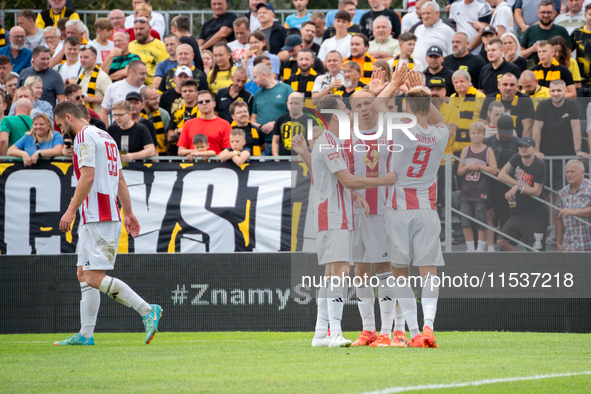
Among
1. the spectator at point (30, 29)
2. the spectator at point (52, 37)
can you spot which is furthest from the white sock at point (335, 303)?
the spectator at point (30, 29)

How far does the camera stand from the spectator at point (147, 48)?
14.7 m

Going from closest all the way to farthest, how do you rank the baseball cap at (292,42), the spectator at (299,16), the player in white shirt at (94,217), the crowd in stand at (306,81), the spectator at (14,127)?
the player in white shirt at (94,217) < the crowd in stand at (306,81) < the spectator at (14,127) < the baseball cap at (292,42) < the spectator at (299,16)

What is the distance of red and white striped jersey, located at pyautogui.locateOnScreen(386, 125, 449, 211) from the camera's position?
706cm

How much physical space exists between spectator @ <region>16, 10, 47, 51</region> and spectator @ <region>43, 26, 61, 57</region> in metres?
0.72

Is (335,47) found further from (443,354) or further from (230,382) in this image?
(230,382)

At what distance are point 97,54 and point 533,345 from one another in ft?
34.6

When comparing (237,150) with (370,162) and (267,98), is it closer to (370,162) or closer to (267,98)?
(267,98)

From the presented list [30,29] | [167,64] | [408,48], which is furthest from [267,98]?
[30,29]

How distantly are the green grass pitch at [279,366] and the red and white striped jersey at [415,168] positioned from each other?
4.60 ft

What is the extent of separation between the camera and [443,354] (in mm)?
6555

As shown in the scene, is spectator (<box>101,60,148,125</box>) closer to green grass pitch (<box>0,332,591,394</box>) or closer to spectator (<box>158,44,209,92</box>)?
spectator (<box>158,44,209,92</box>)

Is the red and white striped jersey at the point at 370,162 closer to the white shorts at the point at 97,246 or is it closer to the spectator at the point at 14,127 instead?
the white shorts at the point at 97,246

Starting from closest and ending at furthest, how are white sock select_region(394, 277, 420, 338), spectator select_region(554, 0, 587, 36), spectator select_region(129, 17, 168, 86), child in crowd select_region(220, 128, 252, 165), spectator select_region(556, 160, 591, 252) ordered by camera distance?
1. white sock select_region(394, 277, 420, 338)
2. spectator select_region(556, 160, 591, 252)
3. child in crowd select_region(220, 128, 252, 165)
4. spectator select_region(554, 0, 587, 36)
5. spectator select_region(129, 17, 168, 86)

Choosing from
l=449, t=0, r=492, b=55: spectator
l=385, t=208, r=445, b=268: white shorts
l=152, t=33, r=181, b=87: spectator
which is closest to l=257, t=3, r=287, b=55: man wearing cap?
l=152, t=33, r=181, b=87: spectator
